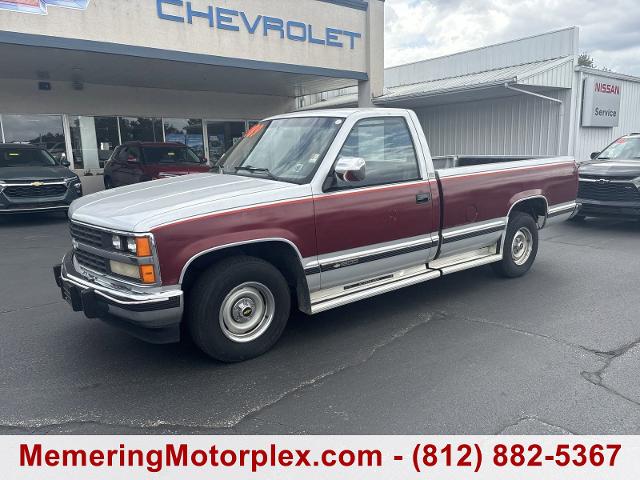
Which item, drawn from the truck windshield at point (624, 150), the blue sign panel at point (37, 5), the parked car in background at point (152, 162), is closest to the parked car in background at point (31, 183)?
the parked car in background at point (152, 162)

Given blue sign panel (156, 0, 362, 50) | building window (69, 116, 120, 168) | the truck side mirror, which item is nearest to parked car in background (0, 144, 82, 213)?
blue sign panel (156, 0, 362, 50)

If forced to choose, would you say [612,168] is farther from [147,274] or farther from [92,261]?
[92,261]

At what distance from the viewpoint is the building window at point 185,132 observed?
18797mm

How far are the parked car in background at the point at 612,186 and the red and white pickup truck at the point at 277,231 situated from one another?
15.9 ft

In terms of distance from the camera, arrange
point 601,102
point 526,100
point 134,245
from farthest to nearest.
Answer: point 526,100 < point 601,102 < point 134,245

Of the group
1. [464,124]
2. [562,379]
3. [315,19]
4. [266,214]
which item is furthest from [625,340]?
[464,124]

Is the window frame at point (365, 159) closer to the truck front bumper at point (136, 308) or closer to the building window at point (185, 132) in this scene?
the truck front bumper at point (136, 308)

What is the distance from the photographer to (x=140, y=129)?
59.5ft

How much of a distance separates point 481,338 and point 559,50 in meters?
13.7

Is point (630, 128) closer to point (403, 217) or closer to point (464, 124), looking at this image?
point (464, 124)

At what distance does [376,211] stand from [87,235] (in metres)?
2.45

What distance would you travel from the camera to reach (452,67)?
1836 cm

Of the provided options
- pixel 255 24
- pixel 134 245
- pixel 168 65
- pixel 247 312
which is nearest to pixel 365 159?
pixel 247 312

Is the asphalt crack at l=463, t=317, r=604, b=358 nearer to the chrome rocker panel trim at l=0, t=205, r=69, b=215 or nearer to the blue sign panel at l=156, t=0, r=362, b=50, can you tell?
the chrome rocker panel trim at l=0, t=205, r=69, b=215
